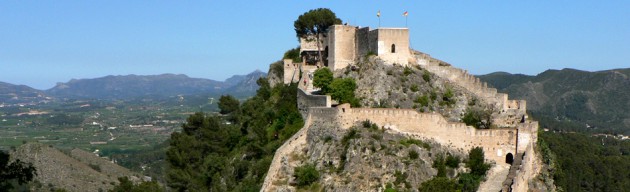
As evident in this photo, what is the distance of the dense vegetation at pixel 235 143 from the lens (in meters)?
43.4

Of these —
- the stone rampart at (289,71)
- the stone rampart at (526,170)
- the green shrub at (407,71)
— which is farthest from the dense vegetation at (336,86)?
the stone rampart at (526,170)

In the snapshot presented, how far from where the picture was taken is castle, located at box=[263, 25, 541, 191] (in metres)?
37.2

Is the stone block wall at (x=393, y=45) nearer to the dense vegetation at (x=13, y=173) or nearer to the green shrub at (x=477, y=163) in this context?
the green shrub at (x=477, y=163)

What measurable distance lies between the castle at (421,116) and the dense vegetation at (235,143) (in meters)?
1.80

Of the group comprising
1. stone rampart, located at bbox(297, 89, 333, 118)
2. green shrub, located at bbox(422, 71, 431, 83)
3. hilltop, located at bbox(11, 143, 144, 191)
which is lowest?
hilltop, located at bbox(11, 143, 144, 191)

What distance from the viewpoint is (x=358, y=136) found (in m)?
37.7

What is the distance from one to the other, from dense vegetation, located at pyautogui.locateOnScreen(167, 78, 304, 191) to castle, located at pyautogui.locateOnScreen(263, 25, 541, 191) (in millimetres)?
1795

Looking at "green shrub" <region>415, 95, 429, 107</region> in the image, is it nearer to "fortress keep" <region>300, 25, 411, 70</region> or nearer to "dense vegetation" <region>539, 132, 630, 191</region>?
"fortress keep" <region>300, 25, 411, 70</region>

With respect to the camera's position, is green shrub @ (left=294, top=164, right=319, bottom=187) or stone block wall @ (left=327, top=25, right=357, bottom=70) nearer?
green shrub @ (left=294, top=164, right=319, bottom=187)

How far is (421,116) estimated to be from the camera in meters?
37.9

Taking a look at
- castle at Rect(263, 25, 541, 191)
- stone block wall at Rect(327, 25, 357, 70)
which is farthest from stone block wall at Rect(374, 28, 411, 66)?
stone block wall at Rect(327, 25, 357, 70)

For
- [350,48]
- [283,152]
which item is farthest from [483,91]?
[283,152]

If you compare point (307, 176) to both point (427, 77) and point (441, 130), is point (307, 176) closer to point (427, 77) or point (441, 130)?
point (441, 130)

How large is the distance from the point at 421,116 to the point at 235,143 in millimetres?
17132
